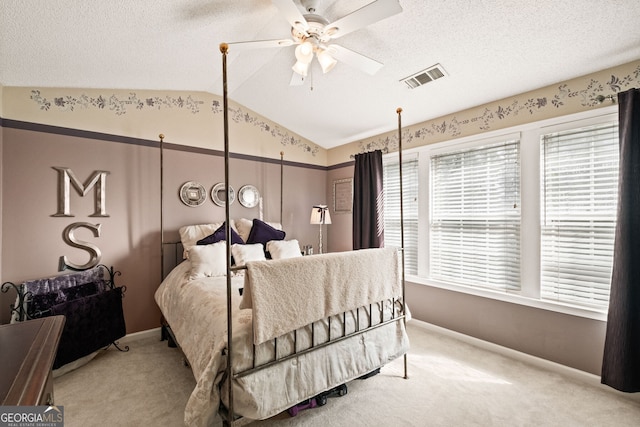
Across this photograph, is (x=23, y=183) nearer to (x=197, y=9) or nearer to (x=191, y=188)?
(x=191, y=188)

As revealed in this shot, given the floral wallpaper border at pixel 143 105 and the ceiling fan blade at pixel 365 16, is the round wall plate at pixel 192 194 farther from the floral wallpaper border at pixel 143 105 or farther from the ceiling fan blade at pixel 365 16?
the ceiling fan blade at pixel 365 16

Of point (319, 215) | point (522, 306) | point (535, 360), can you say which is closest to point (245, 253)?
point (319, 215)

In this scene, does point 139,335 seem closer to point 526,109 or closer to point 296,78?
point 296,78

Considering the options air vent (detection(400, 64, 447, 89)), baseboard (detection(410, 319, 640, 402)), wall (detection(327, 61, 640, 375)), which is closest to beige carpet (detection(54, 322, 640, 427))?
baseboard (detection(410, 319, 640, 402))

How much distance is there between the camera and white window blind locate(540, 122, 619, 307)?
7.06ft

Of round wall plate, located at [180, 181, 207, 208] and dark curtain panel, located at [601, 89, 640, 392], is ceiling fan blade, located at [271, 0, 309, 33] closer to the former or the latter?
round wall plate, located at [180, 181, 207, 208]

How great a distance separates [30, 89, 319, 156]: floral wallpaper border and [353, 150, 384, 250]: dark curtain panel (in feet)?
3.89

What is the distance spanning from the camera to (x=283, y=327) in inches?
60.0

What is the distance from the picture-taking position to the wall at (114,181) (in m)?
2.38

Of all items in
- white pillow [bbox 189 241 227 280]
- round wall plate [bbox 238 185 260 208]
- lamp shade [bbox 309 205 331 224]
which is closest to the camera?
white pillow [bbox 189 241 227 280]

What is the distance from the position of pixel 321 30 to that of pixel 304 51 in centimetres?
16

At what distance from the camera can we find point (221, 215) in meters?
3.53

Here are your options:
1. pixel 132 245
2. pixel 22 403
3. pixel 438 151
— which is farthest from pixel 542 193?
pixel 132 245

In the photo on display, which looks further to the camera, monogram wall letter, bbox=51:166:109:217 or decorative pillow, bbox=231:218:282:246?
decorative pillow, bbox=231:218:282:246
